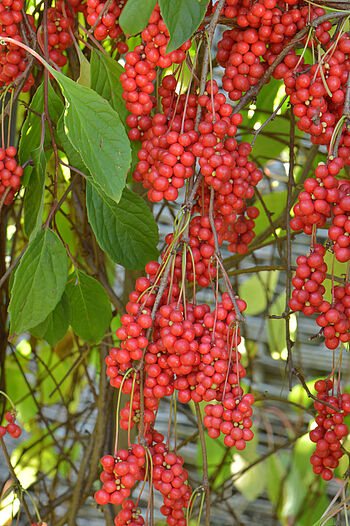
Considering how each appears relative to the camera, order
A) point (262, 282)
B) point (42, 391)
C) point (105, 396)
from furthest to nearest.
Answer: point (42, 391) < point (262, 282) < point (105, 396)

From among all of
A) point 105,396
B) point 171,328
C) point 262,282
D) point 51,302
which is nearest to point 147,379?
point 171,328

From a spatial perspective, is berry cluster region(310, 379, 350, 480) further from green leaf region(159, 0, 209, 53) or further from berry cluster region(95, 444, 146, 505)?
green leaf region(159, 0, 209, 53)

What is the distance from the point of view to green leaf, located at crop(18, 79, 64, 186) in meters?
0.75

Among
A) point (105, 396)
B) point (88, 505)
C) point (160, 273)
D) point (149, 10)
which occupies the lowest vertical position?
point (88, 505)

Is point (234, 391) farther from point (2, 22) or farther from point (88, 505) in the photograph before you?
point (88, 505)

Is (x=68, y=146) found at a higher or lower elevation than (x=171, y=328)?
higher

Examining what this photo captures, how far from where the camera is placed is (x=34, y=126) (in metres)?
0.76

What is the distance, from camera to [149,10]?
1.90ft

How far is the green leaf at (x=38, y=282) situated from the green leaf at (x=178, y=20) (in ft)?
0.85

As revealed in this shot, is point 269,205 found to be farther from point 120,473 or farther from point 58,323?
point 120,473

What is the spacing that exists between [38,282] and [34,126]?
0.19 m

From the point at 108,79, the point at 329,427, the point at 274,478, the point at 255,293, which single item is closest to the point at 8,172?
the point at 108,79

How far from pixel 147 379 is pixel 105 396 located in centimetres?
51

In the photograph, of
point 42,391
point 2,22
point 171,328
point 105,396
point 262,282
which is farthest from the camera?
point 42,391
